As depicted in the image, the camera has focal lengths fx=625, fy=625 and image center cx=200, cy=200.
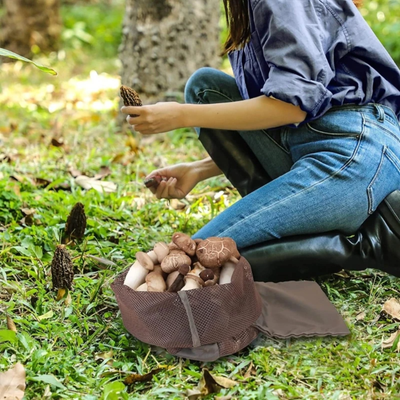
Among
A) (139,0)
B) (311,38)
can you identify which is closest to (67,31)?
(139,0)

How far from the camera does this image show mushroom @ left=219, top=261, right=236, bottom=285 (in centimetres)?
177

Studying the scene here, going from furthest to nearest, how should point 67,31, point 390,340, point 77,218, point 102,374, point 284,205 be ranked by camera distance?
1. point 67,31
2. point 77,218
3. point 284,205
4. point 390,340
5. point 102,374

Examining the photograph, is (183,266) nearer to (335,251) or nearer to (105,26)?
(335,251)

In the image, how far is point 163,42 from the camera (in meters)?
3.66

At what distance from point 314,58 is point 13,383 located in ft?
3.82

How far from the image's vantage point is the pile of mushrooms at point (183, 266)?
1.73 meters

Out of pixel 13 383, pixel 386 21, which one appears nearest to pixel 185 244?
pixel 13 383

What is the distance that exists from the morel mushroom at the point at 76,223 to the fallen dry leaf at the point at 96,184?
1.82 ft

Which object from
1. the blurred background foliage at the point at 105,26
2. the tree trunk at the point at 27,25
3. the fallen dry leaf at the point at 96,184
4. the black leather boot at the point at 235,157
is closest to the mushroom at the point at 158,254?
the black leather boot at the point at 235,157

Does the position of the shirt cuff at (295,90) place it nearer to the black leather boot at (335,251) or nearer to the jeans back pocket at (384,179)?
the jeans back pocket at (384,179)

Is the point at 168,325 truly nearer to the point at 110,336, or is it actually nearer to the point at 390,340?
the point at 110,336

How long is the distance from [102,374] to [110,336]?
0.18 meters

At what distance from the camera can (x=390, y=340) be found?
1716mm

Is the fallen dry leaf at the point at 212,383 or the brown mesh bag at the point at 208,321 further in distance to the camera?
the brown mesh bag at the point at 208,321
